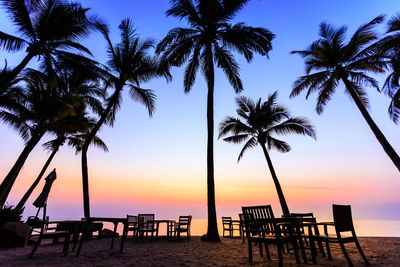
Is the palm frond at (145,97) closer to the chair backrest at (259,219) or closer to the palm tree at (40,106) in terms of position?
the palm tree at (40,106)

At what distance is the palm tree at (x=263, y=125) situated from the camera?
44.2 feet

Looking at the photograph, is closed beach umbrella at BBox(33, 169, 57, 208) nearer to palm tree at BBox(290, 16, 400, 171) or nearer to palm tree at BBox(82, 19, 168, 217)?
palm tree at BBox(82, 19, 168, 217)

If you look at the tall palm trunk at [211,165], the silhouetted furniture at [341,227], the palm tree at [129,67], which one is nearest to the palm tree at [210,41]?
the tall palm trunk at [211,165]

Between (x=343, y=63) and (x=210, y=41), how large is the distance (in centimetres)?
707

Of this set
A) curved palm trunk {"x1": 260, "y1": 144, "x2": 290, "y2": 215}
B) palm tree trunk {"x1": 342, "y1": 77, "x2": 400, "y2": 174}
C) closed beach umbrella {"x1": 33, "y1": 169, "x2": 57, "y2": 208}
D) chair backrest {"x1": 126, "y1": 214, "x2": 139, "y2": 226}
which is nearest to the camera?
closed beach umbrella {"x1": 33, "y1": 169, "x2": 57, "y2": 208}

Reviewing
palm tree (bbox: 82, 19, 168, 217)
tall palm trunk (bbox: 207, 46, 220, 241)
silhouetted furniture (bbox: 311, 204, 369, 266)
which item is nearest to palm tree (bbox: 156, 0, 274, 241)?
tall palm trunk (bbox: 207, 46, 220, 241)

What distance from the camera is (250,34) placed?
10508mm

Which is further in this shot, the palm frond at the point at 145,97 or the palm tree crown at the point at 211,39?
the palm frond at the point at 145,97

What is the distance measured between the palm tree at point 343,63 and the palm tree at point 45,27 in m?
11.4

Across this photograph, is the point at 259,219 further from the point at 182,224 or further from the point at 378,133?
the point at 378,133

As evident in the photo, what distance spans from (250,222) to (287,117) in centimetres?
1100

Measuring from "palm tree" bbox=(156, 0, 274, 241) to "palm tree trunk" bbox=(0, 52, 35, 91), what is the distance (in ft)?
18.1

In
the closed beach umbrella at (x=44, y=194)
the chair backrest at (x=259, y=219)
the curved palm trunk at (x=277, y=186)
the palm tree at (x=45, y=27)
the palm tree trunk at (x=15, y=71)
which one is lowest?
the chair backrest at (x=259, y=219)

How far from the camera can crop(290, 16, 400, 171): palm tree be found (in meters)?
9.68
